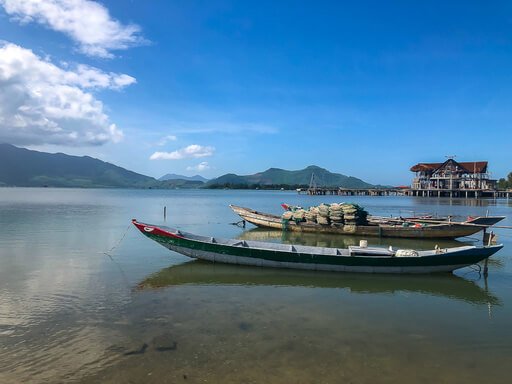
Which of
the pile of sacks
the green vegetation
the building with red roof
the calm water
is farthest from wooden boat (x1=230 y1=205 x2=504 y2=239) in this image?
the green vegetation

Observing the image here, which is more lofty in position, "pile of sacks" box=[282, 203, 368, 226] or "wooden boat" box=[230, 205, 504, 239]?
"pile of sacks" box=[282, 203, 368, 226]

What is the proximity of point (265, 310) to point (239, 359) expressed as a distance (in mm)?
3179

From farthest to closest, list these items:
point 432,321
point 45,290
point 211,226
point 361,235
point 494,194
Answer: point 494,194 < point 211,226 < point 361,235 < point 45,290 < point 432,321

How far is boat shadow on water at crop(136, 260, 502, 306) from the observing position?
13.3m

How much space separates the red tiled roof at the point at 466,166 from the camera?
3875 inches

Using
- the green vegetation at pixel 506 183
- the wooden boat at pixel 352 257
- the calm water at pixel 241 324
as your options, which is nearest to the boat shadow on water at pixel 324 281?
the calm water at pixel 241 324

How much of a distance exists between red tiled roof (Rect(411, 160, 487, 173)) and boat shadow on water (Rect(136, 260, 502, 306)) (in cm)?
9722

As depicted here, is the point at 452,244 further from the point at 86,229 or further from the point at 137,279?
the point at 86,229

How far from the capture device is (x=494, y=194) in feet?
320

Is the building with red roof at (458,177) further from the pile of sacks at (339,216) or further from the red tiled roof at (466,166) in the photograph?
the pile of sacks at (339,216)

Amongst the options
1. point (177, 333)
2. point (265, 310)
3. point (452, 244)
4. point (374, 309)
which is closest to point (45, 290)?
point (177, 333)

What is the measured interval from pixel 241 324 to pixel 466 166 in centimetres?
10939

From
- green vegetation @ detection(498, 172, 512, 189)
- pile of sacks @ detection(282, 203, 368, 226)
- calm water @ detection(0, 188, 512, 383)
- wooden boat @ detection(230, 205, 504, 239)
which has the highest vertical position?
green vegetation @ detection(498, 172, 512, 189)

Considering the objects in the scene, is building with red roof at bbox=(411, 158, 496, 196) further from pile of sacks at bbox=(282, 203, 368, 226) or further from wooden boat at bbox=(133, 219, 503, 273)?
wooden boat at bbox=(133, 219, 503, 273)
